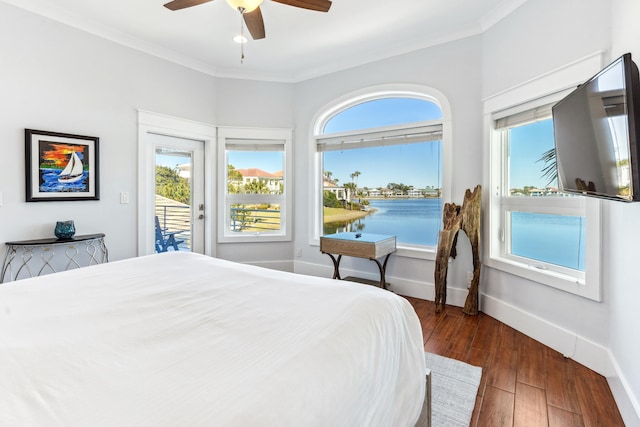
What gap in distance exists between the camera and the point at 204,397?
67 centimetres

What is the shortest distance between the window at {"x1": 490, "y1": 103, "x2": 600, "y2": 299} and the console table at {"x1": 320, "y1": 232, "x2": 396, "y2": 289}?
1.02 metres

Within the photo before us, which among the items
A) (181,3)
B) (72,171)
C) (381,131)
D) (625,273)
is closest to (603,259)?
(625,273)

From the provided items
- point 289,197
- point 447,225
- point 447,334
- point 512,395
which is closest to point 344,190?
point 289,197

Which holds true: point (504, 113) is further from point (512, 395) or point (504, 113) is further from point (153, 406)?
point (153, 406)

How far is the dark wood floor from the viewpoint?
63.9 inches

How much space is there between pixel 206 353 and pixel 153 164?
11.0 ft

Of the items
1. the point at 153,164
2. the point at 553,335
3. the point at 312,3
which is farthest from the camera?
the point at 153,164

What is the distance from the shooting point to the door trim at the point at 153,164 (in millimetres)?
3395

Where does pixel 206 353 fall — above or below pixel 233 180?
below

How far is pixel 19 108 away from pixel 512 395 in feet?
13.9

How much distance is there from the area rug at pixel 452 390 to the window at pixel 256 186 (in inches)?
106

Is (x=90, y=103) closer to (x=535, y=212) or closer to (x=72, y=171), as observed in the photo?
(x=72, y=171)

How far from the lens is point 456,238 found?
3.13m

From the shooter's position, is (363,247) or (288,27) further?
(363,247)
